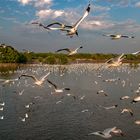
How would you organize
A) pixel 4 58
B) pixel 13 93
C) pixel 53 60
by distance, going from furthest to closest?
pixel 53 60, pixel 4 58, pixel 13 93

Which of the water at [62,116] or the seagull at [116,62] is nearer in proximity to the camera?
the seagull at [116,62]

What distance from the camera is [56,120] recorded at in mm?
36062

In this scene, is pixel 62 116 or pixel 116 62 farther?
pixel 62 116

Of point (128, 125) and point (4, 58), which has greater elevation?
point (4, 58)

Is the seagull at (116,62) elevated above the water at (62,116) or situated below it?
above

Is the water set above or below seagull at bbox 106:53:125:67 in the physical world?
below

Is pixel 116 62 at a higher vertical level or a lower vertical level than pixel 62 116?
higher

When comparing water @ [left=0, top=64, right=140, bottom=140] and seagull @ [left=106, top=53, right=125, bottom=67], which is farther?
water @ [left=0, top=64, right=140, bottom=140]

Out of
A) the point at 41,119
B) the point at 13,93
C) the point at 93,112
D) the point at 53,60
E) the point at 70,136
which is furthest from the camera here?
the point at 53,60

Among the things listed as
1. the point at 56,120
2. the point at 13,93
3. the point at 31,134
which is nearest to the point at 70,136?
the point at 31,134

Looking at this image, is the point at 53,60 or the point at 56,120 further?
the point at 53,60

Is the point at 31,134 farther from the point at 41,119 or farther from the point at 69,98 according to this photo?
the point at 69,98

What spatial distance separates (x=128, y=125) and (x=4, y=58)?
10744 cm

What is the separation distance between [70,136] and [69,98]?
18.2 metres
